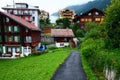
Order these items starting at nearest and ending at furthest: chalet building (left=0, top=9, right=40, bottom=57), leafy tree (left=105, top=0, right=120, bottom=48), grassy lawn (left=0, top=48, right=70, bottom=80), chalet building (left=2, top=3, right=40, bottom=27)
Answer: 1. grassy lawn (left=0, top=48, right=70, bottom=80)
2. leafy tree (left=105, top=0, right=120, bottom=48)
3. chalet building (left=0, top=9, right=40, bottom=57)
4. chalet building (left=2, top=3, right=40, bottom=27)

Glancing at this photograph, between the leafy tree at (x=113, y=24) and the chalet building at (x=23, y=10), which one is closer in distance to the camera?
the leafy tree at (x=113, y=24)

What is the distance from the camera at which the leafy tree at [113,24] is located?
31130 millimetres

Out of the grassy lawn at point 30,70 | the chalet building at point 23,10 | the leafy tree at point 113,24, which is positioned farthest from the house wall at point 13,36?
the leafy tree at point 113,24

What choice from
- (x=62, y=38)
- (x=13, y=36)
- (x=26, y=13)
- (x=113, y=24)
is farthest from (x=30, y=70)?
(x=26, y=13)

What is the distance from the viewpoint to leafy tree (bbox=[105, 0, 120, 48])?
31130 millimetres

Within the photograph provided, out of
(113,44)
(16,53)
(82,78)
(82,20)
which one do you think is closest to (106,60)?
(82,78)

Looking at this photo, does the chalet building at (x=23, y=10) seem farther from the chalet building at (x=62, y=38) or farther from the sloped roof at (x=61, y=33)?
the chalet building at (x=62, y=38)

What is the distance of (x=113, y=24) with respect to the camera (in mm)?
31734

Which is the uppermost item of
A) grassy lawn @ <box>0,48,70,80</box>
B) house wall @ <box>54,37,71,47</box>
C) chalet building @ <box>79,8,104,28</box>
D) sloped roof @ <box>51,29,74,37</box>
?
chalet building @ <box>79,8,104,28</box>

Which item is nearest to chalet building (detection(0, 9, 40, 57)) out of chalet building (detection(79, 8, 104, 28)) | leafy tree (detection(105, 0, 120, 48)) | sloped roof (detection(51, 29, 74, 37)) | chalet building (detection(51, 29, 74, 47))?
chalet building (detection(51, 29, 74, 47))

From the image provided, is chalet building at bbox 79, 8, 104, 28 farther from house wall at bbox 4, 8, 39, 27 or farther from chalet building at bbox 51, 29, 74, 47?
chalet building at bbox 51, 29, 74, 47

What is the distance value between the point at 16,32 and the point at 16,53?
204 inches

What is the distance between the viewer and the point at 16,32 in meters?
65.6

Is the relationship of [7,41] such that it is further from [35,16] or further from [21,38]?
[35,16]
